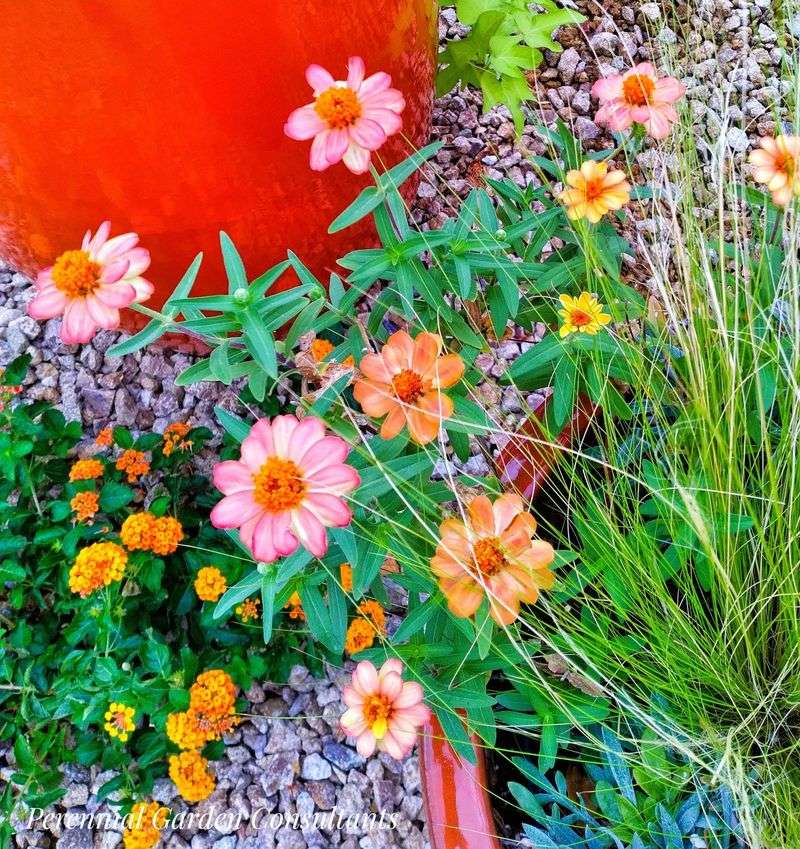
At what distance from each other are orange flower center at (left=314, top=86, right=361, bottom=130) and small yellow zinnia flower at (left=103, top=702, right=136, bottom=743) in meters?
0.74

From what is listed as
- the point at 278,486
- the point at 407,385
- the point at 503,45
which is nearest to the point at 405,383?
the point at 407,385

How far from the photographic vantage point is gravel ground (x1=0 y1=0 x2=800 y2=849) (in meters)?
1.17

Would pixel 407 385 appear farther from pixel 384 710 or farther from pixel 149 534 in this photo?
pixel 149 534

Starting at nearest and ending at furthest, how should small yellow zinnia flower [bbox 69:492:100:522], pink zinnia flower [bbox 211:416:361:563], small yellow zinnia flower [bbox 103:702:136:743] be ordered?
1. pink zinnia flower [bbox 211:416:361:563]
2. small yellow zinnia flower [bbox 103:702:136:743]
3. small yellow zinnia flower [bbox 69:492:100:522]

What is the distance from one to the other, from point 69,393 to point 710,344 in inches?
45.3

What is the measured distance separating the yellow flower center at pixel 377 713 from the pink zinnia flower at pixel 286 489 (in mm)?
191

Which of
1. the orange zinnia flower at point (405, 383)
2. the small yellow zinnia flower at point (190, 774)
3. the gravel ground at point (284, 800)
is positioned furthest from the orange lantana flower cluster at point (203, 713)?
the orange zinnia flower at point (405, 383)

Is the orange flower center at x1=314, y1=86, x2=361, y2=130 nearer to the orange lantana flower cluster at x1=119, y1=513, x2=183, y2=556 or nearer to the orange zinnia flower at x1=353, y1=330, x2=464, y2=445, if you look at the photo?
the orange zinnia flower at x1=353, y1=330, x2=464, y2=445

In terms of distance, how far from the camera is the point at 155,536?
1.09 m

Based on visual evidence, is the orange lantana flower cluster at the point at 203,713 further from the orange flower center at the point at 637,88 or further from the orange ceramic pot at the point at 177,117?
the orange flower center at the point at 637,88

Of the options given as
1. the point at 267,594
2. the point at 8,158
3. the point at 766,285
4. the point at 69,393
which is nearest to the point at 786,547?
the point at 766,285

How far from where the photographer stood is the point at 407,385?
2.42 feet

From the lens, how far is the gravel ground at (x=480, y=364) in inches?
46.1

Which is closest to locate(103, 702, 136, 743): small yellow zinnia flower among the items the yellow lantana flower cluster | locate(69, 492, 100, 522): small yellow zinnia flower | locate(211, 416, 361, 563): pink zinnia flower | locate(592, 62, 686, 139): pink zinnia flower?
the yellow lantana flower cluster
